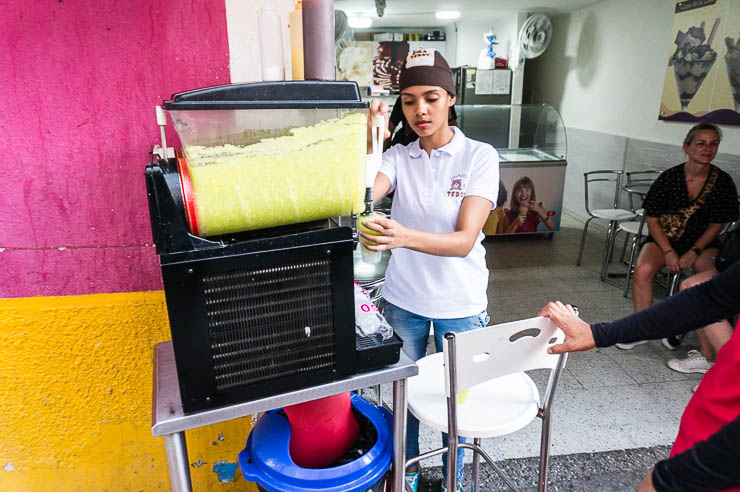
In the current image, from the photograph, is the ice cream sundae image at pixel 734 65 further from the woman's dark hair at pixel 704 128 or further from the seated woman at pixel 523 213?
the seated woman at pixel 523 213

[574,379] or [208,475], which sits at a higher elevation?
[208,475]

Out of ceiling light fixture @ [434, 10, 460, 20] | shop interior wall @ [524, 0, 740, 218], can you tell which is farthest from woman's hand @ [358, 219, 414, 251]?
ceiling light fixture @ [434, 10, 460, 20]

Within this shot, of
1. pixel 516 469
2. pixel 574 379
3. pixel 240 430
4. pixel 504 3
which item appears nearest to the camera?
pixel 240 430

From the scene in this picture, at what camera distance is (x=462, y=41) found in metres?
8.46

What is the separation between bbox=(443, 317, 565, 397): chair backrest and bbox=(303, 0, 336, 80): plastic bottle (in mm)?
788

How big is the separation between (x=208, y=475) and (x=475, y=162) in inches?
58.4

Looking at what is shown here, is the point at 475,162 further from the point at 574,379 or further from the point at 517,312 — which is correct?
the point at 517,312

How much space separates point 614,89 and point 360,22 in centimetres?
443

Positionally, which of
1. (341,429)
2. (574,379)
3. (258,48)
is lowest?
(574,379)

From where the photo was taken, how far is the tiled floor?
88.7 inches

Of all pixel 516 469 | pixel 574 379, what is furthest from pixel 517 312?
pixel 516 469

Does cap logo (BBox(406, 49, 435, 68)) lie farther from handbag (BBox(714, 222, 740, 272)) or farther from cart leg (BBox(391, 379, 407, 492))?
handbag (BBox(714, 222, 740, 272))

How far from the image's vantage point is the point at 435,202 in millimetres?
1576

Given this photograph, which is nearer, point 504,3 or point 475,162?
point 475,162
